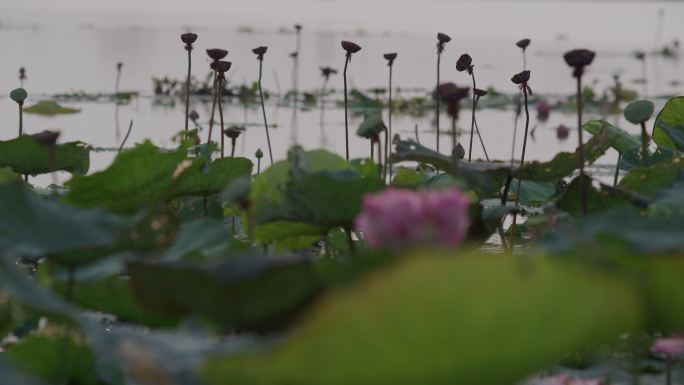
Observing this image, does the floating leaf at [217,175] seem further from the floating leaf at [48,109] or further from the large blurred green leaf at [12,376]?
the floating leaf at [48,109]

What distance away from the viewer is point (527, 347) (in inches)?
27.1

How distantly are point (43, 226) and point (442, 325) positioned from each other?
46cm

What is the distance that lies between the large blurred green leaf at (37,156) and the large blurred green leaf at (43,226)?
1023 millimetres

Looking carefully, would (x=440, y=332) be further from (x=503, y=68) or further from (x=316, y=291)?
(x=503, y=68)

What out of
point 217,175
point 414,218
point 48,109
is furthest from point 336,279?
point 48,109

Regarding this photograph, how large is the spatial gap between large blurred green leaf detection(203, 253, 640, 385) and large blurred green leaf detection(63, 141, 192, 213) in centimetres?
63

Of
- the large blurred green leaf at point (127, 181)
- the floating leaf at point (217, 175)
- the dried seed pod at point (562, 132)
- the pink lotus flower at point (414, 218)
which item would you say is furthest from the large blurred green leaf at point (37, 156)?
the dried seed pod at point (562, 132)

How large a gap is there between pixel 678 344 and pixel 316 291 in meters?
0.42

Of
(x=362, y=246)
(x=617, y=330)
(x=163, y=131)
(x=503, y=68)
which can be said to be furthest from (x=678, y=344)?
Result: (x=503, y=68)

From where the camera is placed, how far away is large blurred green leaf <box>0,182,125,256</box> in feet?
3.14

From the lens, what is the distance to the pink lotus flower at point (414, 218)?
2.74 feet

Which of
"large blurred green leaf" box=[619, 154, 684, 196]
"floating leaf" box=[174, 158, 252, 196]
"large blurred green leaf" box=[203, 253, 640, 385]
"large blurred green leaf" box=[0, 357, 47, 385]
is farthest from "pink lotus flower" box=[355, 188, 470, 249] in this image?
"floating leaf" box=[174, 158, 252, 196]

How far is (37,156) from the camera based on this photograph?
214 centimetres

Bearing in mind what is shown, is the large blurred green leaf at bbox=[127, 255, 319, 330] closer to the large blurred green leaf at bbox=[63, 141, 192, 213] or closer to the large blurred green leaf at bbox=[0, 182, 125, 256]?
the large blurred green leaf at bbox=[0, 182, 125, 256]
